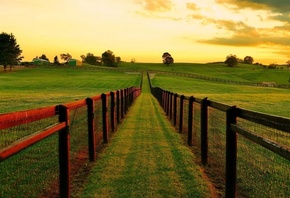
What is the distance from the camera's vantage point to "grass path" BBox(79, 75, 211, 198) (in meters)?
6.41

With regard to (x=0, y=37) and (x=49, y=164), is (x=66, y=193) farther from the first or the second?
(x=0, y=37)

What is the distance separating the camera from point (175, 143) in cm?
1099

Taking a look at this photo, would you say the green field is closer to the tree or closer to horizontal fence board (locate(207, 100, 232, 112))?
horizontal fence board (locate(207, 100, 232, 112))

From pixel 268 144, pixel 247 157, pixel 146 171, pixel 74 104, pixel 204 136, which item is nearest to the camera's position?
pixel 268 144

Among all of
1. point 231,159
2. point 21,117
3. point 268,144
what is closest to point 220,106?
point 231,159

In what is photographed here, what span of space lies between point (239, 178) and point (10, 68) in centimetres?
11902

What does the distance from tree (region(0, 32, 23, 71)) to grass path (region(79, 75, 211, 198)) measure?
11422cm

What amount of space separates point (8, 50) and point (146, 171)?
4858 inches

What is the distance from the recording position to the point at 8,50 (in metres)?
121

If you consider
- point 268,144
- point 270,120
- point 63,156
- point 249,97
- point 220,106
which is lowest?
point 249,97

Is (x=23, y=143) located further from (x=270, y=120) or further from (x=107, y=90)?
(x=107, y=90)

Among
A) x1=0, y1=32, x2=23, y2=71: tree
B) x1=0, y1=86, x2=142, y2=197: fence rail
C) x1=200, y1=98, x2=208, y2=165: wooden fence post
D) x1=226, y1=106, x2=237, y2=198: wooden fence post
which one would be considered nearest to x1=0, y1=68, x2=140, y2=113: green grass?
x1=0, y1=86, x2=142, y2=197: fence rail

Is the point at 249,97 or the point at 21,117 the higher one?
the point at 21,117

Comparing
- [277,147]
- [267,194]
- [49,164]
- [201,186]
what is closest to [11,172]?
[49,164]
